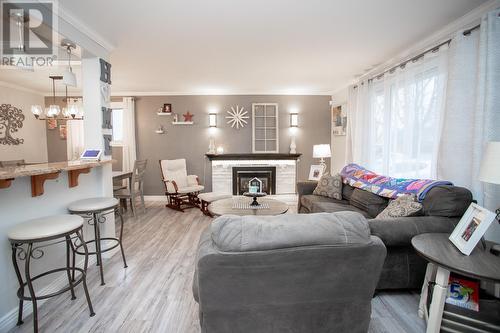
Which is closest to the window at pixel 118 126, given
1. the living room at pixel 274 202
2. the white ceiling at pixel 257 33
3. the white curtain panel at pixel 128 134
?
the white curtain panel at pixel 128 134

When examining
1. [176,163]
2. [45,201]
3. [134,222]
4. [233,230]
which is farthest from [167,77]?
[233,230]

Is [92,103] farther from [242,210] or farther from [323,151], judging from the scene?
[323,151]

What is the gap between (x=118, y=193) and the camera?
4.30 m

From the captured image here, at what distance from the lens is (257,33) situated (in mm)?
2557

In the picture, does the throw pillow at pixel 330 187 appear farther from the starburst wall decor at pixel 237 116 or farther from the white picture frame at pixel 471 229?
the starburst wall decor at pixel 237 116

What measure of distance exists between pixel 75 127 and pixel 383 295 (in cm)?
633

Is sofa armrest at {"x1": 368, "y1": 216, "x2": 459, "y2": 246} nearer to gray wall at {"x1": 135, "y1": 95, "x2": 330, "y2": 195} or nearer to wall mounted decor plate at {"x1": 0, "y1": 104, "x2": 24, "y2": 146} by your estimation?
gray wall at {"x1": 135, "y1": 95, "x2": 330, "y2": 195}

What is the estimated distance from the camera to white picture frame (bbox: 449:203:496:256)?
146 cm

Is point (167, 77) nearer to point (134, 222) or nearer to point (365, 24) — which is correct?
point (134, 222)

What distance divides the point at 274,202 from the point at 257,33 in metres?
2.02

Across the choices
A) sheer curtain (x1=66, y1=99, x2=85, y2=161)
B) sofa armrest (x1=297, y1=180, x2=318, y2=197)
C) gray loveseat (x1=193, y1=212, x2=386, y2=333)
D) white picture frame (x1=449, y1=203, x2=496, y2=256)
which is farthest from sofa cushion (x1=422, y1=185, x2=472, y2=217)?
sheer curtain (x1=66, y1=99, x2=85, y2=161)

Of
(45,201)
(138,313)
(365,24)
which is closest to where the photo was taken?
(138,313)

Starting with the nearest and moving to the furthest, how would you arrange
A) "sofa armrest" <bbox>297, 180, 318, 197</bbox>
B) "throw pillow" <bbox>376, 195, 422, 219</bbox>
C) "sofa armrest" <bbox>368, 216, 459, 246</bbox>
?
1. "sofa armrest" <bbox>368, 216, 459, 246</bbox>
2. "throw pillow" <bbox>376, 195, 422, 219</bbox>
3. "sofa armrest" <bbox>297, 180, 318, 197</bbox>

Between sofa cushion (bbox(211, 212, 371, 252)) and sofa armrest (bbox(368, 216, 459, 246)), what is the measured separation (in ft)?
2.67
